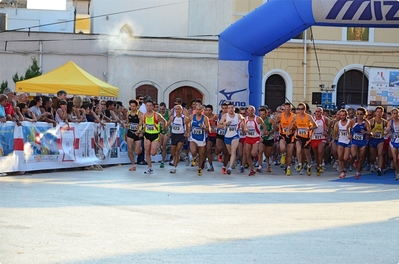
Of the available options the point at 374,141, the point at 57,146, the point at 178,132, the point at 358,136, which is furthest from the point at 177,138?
the point at 374,141

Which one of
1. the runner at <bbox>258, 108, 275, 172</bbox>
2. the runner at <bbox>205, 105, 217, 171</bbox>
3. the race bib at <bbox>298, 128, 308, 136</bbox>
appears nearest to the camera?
the race bib at <bbox>298, 128, 308, 136</bbox>

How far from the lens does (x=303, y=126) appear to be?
19359 millimetres

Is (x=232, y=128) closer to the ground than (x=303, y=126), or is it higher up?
closer to the ground

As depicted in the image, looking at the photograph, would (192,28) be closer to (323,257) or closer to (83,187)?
(83,187)

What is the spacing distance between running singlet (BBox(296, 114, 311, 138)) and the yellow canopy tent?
792cm

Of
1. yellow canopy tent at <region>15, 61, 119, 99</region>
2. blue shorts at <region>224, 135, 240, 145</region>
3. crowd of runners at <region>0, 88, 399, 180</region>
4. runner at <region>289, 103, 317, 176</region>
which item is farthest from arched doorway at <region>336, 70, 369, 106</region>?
blue shorts at <region>224, 135, 240, 145</region>

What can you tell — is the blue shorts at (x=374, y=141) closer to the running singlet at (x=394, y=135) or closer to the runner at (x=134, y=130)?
the running singlet at (x=394, y=135)

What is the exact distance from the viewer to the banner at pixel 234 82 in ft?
66.1

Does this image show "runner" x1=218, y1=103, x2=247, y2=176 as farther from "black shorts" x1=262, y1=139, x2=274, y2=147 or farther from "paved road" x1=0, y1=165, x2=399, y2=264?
"paved road" x1=0, y1=165, x2=399, y2=264

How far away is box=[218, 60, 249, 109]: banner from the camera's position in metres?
20.2

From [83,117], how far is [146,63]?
61.6 feet

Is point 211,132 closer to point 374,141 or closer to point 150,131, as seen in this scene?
point 150,131

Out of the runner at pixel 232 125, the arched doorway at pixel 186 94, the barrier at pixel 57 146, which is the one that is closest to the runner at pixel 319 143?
the runner at pixel 232 125

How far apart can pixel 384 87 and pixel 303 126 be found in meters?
10.6
